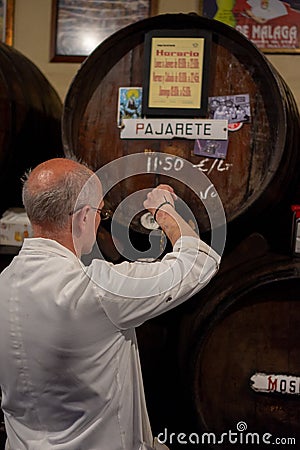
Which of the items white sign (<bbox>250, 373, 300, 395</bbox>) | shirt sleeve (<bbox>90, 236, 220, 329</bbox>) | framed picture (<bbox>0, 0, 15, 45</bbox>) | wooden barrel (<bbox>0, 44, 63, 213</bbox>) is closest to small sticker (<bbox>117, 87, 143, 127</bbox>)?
wooden barrel (<bbox>0, 44, 63, 213</bbox>)

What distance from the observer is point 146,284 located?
4.17ft

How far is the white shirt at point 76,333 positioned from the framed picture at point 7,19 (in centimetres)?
143

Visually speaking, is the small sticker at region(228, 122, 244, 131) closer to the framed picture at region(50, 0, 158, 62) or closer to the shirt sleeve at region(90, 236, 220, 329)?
the shirt sleeve at region(90, 236, 220, 329)

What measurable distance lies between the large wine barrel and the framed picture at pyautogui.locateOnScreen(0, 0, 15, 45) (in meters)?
0.84

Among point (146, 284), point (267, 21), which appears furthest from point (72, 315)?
point (267, 21)

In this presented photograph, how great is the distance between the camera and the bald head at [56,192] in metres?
1.29

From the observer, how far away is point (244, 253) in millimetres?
2006

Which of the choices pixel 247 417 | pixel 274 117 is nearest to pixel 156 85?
pixel 274 117

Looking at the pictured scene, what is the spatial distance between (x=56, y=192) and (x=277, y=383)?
0.83 m

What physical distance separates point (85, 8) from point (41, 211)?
1379mm

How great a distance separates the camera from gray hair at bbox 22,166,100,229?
1287mm

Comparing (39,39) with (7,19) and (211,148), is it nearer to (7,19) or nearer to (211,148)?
(7,19)

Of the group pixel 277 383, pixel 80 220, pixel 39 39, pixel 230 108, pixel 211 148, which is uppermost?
pixel 39 39

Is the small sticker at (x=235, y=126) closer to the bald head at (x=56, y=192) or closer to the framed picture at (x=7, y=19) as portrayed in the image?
the bald head at (x=56, y=192)
